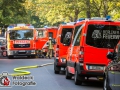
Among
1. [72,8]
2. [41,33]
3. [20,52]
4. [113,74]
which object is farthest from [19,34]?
[113,74]

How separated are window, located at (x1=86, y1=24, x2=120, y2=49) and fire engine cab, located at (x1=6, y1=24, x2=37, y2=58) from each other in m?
22.8

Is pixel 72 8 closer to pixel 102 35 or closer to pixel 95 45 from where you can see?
pixel 102 35

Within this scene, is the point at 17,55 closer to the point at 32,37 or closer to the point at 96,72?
the point at 32,37

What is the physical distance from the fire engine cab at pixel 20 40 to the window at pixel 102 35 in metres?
22.8

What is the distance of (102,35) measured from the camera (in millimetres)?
A: 16000

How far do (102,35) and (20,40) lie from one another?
2320cm

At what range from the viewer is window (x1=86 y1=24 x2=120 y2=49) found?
15.9m

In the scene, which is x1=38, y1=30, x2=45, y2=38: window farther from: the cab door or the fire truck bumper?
the cab door

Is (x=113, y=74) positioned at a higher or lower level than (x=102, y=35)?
lower

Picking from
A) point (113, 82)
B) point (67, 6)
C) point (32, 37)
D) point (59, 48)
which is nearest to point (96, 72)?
point (113, 82)

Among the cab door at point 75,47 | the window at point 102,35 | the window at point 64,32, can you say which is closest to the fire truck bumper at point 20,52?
the window at point 64,32

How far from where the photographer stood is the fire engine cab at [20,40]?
3856 cm

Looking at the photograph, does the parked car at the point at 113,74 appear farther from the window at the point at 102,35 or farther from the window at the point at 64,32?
the window at the point at 64,32
